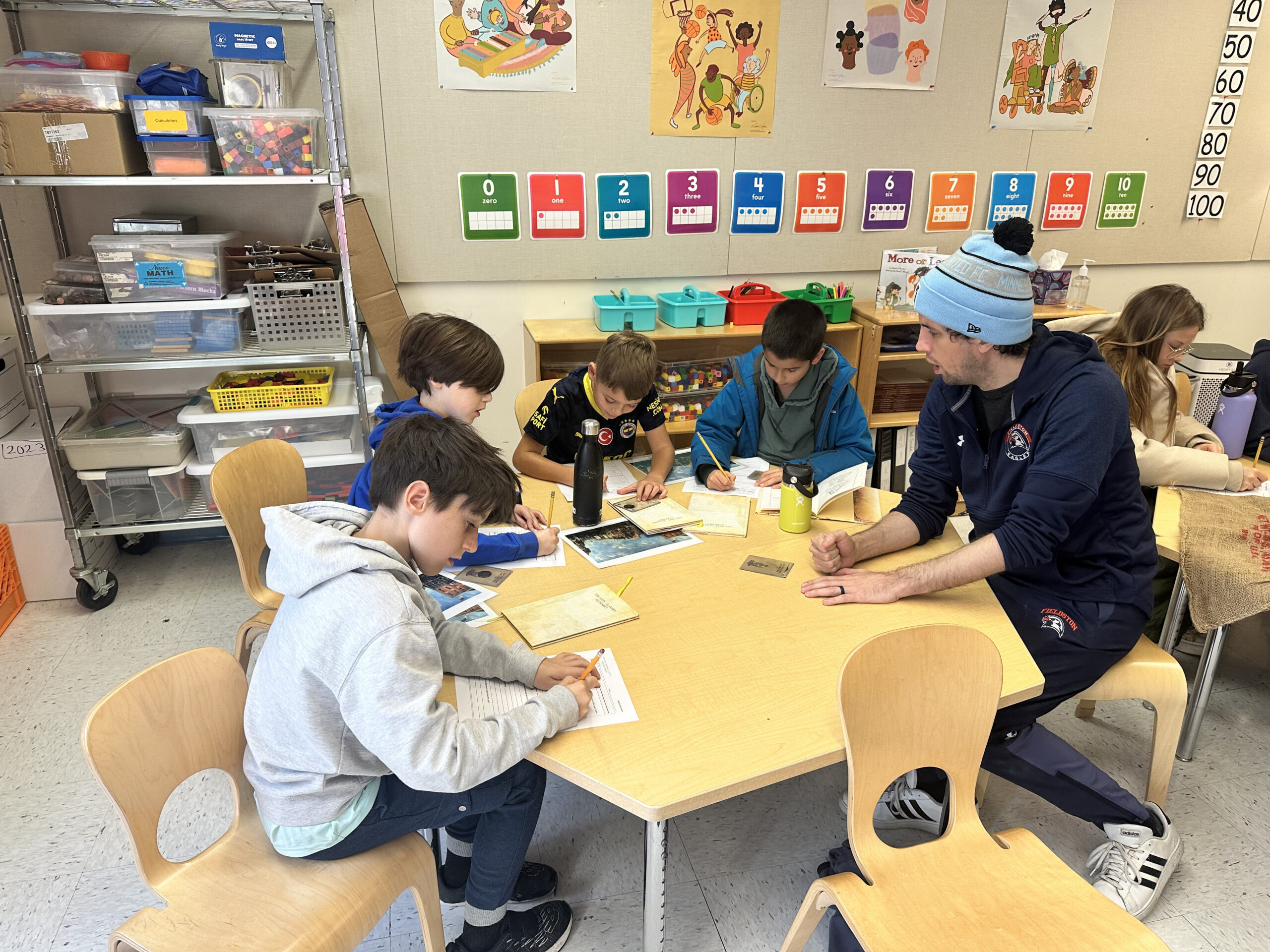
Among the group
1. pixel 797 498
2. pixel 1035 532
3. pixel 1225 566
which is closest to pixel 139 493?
pixel 797 498

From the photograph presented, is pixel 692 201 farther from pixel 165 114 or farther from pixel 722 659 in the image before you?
pixel 722 659

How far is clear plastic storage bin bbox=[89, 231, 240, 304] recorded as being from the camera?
8.93 feet

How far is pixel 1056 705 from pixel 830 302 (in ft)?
7.12

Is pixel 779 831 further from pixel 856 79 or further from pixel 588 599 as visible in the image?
pixel 856 79

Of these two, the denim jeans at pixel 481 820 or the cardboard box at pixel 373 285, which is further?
the cardboard box at pixel 373 285

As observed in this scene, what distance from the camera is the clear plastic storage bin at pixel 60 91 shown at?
8.38 feet

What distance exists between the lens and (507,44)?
3168mm

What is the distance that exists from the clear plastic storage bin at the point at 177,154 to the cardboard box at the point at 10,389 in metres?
0.98

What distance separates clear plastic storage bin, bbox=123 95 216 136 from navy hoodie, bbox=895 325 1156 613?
2428 mm

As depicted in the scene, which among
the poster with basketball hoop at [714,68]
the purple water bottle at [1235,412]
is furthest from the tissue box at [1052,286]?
the poster with basketball hoop at [714,68]

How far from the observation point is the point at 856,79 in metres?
3.56

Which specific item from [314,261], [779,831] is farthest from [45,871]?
[314,261]

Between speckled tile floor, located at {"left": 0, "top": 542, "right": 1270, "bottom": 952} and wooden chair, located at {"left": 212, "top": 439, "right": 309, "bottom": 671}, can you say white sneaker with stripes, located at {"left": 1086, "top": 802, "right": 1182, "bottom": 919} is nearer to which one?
speckled tile floor, located at {"left": 0, "top": 542, "right": 1270, "bottom": 952}

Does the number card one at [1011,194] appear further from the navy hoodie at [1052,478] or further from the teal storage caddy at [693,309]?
the navy hoodie at [1052,478]
